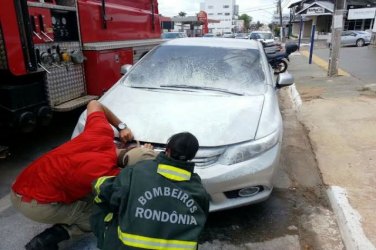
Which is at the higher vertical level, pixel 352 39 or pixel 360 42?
pixel 352 39

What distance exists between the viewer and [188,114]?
132 inches

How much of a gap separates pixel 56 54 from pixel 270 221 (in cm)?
302

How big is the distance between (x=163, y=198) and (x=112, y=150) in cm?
83

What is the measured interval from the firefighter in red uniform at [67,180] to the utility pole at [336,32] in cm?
1045

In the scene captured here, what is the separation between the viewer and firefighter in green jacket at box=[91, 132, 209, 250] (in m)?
1.74

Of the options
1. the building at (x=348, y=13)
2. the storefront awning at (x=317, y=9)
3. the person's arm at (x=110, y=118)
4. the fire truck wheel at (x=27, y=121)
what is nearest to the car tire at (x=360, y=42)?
the building at (x=348, y=13)

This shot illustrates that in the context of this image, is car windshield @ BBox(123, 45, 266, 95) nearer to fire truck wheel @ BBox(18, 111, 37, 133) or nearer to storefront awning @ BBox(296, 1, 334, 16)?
fire truck wheel @ BBox(18, 111, 37, 133)

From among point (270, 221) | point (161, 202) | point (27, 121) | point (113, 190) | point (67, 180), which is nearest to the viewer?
point (161, 202)

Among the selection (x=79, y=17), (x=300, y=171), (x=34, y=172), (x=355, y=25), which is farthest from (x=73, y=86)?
(x=355, y=25)

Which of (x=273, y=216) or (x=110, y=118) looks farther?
(x=273, y=216)

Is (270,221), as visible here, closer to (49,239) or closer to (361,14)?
(49,239)

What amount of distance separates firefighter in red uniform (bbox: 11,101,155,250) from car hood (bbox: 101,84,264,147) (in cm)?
51

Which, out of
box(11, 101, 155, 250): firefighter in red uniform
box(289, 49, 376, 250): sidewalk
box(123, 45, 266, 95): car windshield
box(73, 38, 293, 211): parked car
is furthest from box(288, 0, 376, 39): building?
box(11, 101, 155, 250): firefighter in red uniform

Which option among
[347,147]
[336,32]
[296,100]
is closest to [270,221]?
[347,147]
